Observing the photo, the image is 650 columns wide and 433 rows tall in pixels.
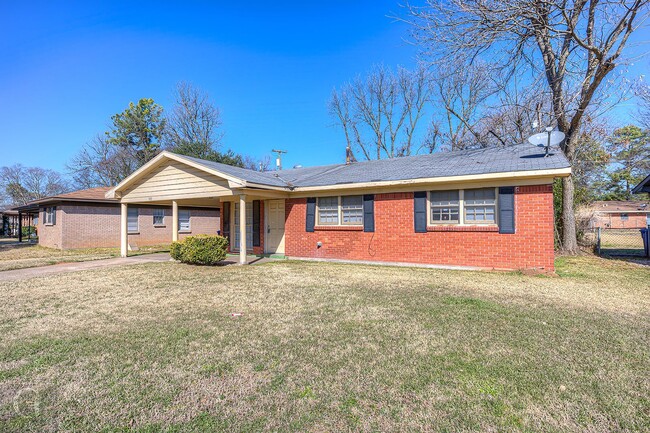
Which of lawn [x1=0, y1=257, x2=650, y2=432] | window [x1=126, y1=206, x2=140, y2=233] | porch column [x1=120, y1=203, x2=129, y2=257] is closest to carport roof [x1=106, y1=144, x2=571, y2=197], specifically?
porch column [x1=120, y1=203, x2=129, y2=257]

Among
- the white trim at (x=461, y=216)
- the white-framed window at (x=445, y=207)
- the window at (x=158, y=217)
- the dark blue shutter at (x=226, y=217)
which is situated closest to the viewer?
the white trim at (x=461, y=216)

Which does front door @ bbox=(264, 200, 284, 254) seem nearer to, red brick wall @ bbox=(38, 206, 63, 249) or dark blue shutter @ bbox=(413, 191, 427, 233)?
dark blue shutter @ bbox=(413, 191, 427, 233)

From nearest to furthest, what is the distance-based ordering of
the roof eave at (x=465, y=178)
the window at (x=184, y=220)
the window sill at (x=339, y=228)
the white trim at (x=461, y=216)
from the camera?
1. the roof eave at (x=465, y=178)
2. the white trim at (x=461, y=216)
3. the window sill at (x=339, y=228)
4. the window at (x=184, y=220)

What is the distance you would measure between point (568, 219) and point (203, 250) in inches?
504

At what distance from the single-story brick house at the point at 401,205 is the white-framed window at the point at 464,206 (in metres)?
0.03

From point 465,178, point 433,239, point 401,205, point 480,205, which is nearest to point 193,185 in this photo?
point 401,205

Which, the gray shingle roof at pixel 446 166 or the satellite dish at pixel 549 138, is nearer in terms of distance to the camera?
the gray shingle roof at pixel 446 166

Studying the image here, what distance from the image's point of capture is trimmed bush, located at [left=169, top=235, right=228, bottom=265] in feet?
31.3

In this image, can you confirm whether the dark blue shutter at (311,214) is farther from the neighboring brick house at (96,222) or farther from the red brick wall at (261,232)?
the neighboring brick house at (96,222)

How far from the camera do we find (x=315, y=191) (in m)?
10.7

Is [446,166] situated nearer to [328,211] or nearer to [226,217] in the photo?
[328,211]

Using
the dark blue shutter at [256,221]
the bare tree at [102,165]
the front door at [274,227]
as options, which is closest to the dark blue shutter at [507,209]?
the front door at [274,227]

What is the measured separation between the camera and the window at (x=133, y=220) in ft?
58.8

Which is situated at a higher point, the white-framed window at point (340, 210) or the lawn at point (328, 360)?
the white-framed window at point (340, 210)
